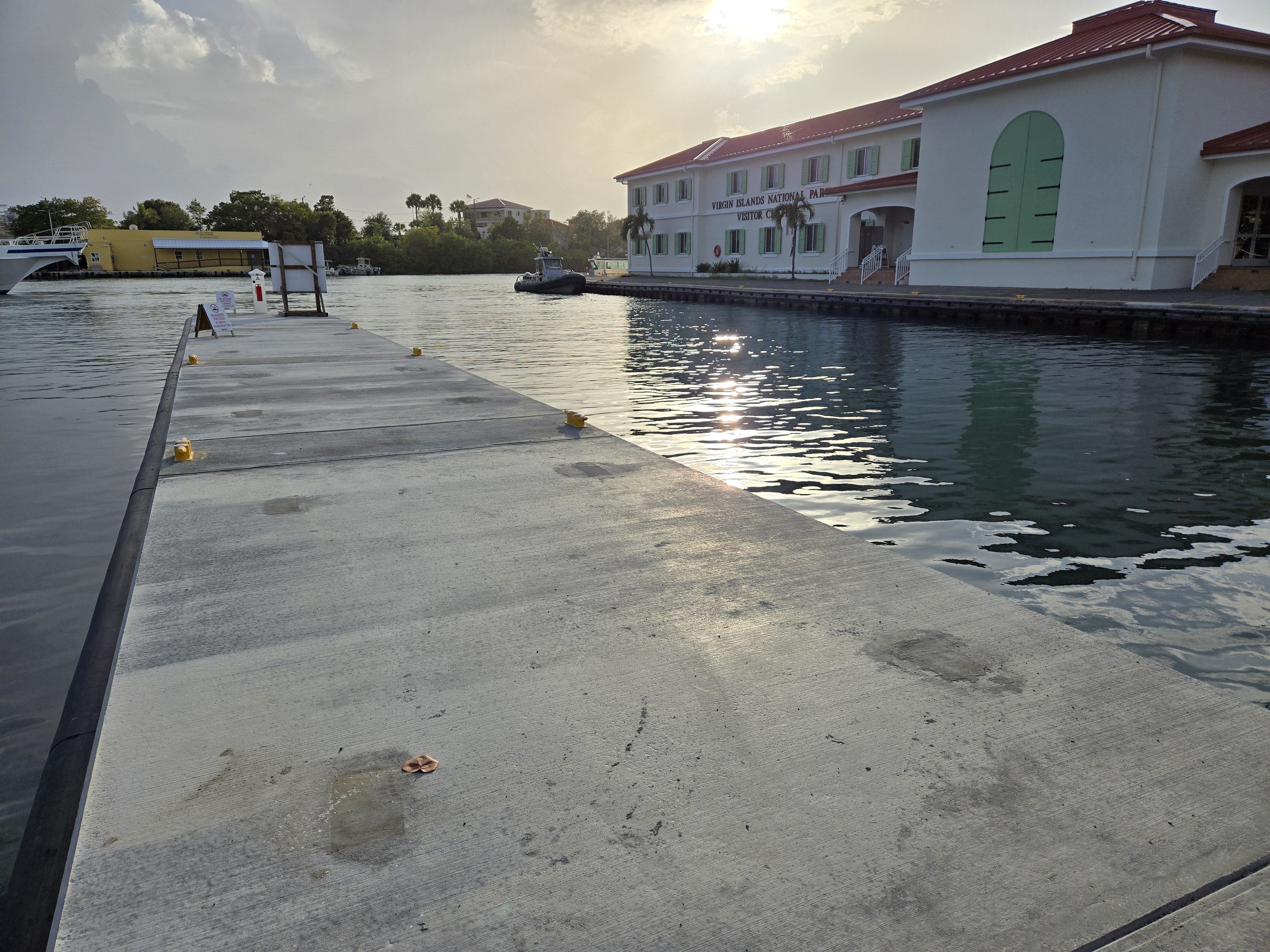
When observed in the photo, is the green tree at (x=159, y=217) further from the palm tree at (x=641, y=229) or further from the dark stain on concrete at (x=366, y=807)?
the dark stain on concrete at (x=366, y=807)

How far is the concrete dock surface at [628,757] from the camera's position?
1.88 meters

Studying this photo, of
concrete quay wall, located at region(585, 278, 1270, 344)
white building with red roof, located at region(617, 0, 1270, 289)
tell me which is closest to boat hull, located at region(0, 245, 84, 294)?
concrete quay wall, located at region(585, 278, 1270, 344)

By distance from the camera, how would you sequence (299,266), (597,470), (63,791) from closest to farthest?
(63,791) → (597,470) → (299,266)

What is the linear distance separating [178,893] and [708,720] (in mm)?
1497

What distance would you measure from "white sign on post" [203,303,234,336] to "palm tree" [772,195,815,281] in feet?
96.6

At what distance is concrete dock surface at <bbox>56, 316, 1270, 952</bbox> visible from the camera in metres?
1.88

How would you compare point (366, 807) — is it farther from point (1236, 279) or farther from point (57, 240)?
point (57, 240)

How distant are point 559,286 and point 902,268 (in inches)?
827

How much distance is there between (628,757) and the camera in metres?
2.44

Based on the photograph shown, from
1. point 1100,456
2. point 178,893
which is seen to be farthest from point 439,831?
point 1100,456

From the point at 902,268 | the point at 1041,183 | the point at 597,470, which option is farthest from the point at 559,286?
the point at 597,470

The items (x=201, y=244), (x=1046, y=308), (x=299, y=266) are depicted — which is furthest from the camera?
(x=201, y=244)

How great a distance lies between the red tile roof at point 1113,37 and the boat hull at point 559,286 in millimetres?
22424

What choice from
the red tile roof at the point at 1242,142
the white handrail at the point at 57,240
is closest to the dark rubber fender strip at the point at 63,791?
the red tile roof at the point at 1242,142
